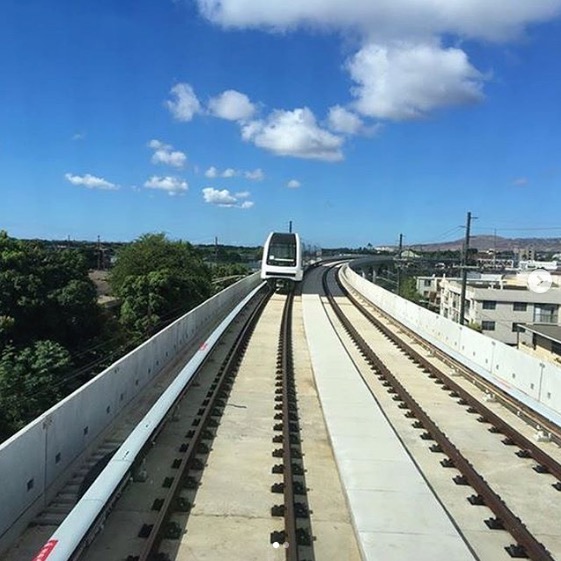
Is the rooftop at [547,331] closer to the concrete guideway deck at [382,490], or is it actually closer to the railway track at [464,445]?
the railway track at [464,445]

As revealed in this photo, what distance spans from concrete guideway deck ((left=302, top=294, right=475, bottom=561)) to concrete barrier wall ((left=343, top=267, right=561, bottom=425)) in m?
2.71

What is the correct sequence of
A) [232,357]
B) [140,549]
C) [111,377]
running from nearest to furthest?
[140,549], [111,377], [232,357]

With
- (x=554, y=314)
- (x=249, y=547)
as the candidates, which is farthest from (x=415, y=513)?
(x=554, y=314)

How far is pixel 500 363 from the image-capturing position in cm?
1351

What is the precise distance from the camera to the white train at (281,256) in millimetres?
39344

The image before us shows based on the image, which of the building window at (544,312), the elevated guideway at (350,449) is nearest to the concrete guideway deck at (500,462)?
the elevated guideway at (350,449)

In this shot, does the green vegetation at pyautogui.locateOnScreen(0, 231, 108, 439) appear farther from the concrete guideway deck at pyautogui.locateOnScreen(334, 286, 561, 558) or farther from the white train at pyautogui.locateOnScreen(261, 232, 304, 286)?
the concrete guideway deck at pyautogui.locateOnScreen(334, 286, 561, 558)

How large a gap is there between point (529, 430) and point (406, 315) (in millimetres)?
14582

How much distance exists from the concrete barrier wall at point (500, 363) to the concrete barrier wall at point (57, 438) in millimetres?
6785

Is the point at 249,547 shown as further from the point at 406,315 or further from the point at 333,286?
the point at 333,286

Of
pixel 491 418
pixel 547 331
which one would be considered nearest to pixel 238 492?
pixel 491 418

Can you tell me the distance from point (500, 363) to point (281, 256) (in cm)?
2700

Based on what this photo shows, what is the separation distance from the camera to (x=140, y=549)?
19.2ft

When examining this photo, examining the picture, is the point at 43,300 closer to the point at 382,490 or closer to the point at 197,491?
the point at 197,491
